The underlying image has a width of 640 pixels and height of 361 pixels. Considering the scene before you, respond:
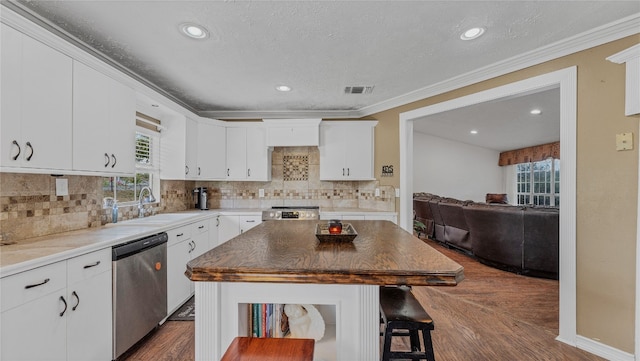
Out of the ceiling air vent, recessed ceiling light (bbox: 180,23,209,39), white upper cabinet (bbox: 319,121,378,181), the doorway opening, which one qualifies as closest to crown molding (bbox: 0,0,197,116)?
recessed ceiling light (bbox: 180,23,209,39)

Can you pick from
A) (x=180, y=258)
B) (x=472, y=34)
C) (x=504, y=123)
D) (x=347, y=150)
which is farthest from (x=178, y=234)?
(x=504, y=123)

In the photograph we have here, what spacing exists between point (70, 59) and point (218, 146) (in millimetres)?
2151

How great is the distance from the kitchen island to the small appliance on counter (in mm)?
2790

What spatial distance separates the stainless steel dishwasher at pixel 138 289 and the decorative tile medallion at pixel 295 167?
2128mm

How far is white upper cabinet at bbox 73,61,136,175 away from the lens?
182cm

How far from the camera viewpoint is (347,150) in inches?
154

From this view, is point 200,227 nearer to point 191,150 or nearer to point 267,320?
point 191,150

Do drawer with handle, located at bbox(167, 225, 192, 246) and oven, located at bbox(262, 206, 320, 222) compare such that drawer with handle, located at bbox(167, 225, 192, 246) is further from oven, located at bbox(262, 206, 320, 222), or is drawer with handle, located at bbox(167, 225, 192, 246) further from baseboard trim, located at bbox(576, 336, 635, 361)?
baseboard trim, located at bbox(576, 336, 635, 361)

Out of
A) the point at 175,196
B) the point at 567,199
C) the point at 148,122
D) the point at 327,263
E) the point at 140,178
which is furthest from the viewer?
the point at 175,196

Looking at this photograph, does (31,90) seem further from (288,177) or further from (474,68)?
(474,68)

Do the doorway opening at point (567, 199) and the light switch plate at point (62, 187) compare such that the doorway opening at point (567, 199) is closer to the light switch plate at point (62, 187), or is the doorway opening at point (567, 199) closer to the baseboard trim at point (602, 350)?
the baseboard trim at point (602, 350)

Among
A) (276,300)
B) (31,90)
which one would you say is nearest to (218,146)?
(31,90)

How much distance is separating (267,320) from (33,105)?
1.79 m

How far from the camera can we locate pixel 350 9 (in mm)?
1709
